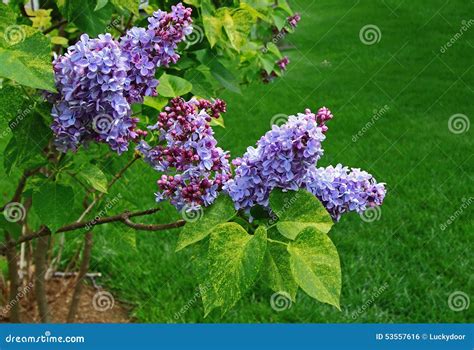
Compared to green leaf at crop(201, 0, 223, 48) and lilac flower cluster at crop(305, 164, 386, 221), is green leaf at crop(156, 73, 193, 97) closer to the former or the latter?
green leaf at crop(201, 0, 223, 48)

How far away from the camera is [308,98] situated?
23.2ft

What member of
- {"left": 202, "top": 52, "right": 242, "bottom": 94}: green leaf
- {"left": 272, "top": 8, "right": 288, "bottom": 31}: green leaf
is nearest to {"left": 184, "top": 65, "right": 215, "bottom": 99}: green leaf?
{"left": 202, "top": 52, "right": 242, "bottom": 94}: green leaf

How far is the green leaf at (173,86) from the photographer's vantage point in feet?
5.68

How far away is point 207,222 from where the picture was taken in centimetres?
138

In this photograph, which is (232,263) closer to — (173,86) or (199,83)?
(173,86)

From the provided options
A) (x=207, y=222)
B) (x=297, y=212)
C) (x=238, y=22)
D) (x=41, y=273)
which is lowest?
(x=41, y=273)

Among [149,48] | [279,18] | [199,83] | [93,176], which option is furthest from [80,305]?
[149,48]

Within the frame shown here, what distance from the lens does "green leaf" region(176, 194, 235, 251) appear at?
134cm

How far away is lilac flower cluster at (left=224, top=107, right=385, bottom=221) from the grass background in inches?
40.7

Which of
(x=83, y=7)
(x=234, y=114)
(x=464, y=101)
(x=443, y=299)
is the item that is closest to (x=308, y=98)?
(x=234, y=114)

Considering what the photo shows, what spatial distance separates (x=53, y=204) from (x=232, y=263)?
0.68 metres

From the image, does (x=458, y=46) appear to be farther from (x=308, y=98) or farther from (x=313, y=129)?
(x=313, y=129)

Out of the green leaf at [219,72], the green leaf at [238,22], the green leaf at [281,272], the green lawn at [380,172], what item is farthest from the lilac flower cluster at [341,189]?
the green lawn at [380,172]

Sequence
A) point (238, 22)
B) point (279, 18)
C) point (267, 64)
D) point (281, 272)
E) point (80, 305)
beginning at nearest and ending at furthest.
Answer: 1. point (281, 272)
2. point (238, 22)
3. point (279, 18)
4. point (267, 64)
5. point (80, 305)
